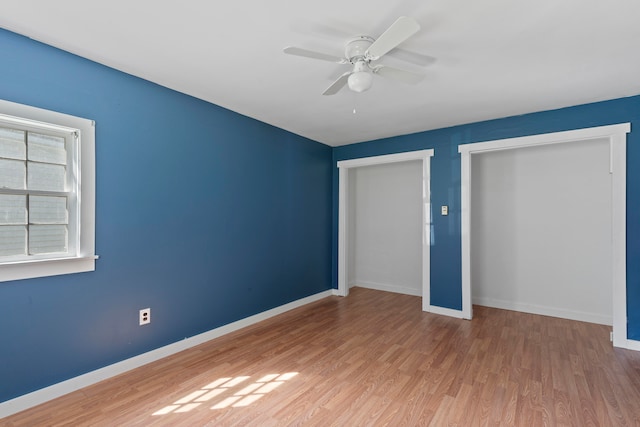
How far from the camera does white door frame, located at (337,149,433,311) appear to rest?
4156mm

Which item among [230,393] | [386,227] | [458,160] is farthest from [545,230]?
[230,393]

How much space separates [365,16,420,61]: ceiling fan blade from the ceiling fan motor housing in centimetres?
14

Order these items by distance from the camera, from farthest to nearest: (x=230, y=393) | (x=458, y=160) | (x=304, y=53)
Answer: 1. (x=458, y=160)
2. (x=230, y=393)
3. (x=304, y=53)

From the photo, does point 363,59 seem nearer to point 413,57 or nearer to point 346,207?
point 413,57

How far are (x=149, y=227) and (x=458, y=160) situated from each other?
139 inches

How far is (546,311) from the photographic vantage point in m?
3.96

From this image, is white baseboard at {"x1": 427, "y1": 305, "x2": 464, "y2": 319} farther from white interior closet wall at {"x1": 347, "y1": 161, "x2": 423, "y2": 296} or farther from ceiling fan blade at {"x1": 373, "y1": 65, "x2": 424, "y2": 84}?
ceiling fan blade at {"x1": 373, "y1": 65, "x2": 424, "y2": 84}

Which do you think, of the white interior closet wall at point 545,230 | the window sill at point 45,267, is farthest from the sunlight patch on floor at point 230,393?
the white interior closet wall at point 545,230

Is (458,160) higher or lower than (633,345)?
higher

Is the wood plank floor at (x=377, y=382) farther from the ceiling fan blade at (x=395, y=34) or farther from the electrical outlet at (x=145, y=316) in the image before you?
the ceiling fan blade at (x=395, y=34)

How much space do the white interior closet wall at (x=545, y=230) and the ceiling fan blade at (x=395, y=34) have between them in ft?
10.3

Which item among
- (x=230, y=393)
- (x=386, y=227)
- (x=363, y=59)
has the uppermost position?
(x=363, y=59)

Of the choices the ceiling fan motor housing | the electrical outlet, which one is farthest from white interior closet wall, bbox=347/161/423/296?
the electrical outlet

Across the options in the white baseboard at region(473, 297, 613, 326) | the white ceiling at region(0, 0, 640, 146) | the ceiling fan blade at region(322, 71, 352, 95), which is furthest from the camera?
the white baseboard at region(473, 297, 613, 326)
